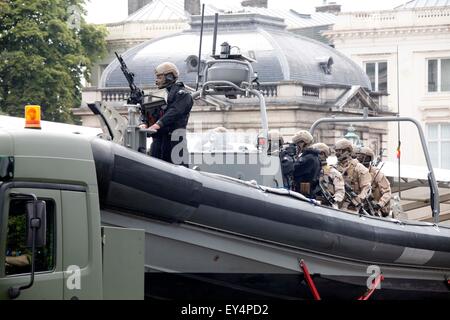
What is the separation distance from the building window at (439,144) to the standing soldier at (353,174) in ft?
177

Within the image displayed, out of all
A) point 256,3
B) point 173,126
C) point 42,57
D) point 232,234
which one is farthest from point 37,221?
point 256,3

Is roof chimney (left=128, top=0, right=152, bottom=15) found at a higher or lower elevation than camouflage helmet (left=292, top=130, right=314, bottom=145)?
higher

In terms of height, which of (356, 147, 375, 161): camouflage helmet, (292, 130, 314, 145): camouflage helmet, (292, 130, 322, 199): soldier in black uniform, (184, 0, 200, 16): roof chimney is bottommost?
(292, 130, 322, 199): soldier in black uniform

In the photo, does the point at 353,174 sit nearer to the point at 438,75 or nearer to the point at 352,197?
the point at 352,197

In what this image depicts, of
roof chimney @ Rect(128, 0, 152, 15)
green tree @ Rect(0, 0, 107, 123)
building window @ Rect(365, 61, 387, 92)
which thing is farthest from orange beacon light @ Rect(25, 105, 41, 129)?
roof chimney @ Rect(128, 0, 152, 15)

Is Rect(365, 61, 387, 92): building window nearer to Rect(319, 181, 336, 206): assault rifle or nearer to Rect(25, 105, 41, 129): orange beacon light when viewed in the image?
Rect(319, 181, 336, 206): assault rifle

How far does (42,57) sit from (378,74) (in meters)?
25.0

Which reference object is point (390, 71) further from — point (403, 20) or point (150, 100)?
point (150, 100)

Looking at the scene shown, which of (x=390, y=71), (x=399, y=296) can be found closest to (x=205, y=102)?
(x=390, y=71)

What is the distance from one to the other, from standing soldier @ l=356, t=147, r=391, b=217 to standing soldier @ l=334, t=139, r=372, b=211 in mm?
304

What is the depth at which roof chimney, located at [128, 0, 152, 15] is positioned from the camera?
3376 inches

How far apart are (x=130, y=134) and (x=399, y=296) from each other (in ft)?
13.1

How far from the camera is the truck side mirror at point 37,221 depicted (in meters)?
12.0

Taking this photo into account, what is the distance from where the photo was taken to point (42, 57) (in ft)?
182
